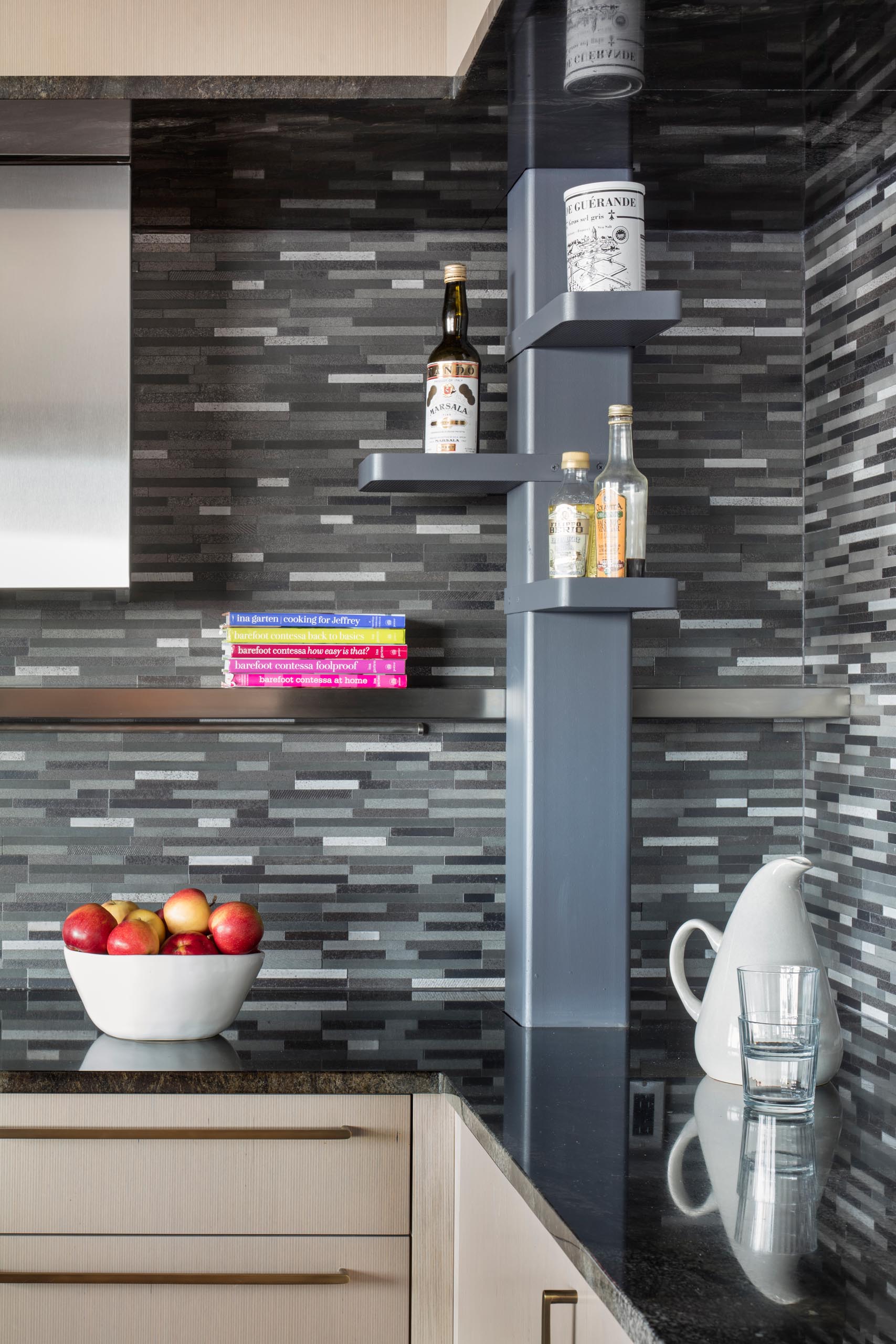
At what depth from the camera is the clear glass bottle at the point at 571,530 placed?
1765mm

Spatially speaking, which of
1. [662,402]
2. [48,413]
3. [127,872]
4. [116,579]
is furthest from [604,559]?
[127,872]

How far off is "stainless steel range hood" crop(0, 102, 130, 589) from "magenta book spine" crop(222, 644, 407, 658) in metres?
0.22

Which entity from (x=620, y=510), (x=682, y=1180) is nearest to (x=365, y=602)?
(x=620, y=510)

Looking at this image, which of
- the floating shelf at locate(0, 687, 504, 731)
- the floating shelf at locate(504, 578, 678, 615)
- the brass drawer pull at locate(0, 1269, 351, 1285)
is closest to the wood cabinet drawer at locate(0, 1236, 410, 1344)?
the brass drawer pull at locate(0, 1269, 351, 1285)

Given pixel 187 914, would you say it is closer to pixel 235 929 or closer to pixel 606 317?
pixel 235 929

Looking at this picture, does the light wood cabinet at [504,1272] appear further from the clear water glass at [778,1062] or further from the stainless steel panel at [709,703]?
the stainless steel panel at [709,703]

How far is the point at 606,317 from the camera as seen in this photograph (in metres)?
1.73

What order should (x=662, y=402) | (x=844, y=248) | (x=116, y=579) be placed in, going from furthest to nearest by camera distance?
(x=662, y=402) < (x=844, y=248) < (x=116, y=579)

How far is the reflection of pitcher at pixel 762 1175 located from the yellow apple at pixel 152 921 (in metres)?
0.80

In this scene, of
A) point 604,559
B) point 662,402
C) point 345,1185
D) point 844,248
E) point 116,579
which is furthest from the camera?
point 662,402

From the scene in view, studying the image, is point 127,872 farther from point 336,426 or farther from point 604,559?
point 604,559

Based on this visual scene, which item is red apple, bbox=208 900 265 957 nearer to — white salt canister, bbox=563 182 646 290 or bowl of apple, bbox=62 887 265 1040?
bowl of apple, bbox=62 887 265 1040

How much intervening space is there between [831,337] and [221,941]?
1443 millimetres

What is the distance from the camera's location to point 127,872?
217cm
